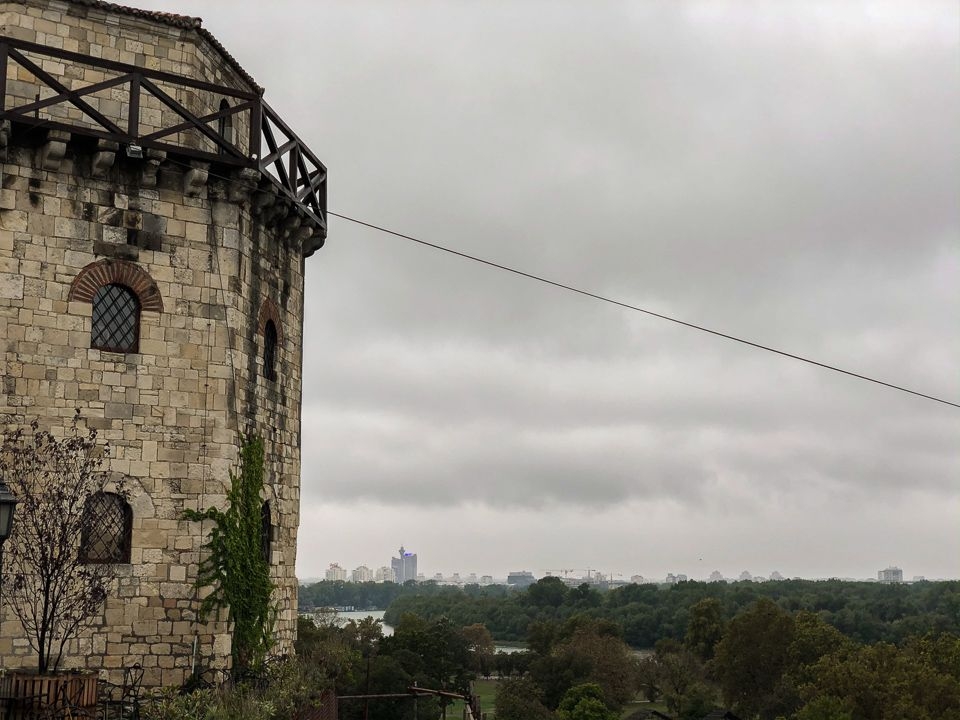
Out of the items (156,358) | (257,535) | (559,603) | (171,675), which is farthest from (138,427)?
(559,603)

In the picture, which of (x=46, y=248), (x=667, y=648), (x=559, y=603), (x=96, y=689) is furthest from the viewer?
(x=559, y=603)

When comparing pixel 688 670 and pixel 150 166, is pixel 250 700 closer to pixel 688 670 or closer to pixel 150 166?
pixel 150 166

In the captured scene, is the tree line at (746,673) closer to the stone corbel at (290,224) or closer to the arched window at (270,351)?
the arched window at (270,351)

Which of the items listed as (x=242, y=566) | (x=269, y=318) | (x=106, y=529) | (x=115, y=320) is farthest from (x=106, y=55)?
(x=242, y=566)

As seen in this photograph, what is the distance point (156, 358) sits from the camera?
56.4 feet

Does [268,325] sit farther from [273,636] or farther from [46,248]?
[273,636]

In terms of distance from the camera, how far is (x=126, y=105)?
1788cm

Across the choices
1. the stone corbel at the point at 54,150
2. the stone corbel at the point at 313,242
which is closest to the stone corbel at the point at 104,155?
the stone corbel at the point at 54,150

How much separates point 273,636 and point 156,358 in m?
5.17

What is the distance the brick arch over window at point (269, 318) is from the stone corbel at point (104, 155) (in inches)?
136

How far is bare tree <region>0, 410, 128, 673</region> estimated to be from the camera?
51.7ft

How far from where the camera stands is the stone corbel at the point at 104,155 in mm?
16844

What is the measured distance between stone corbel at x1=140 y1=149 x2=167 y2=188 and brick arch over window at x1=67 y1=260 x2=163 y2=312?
4.37 feet

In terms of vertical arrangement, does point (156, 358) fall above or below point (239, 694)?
above
